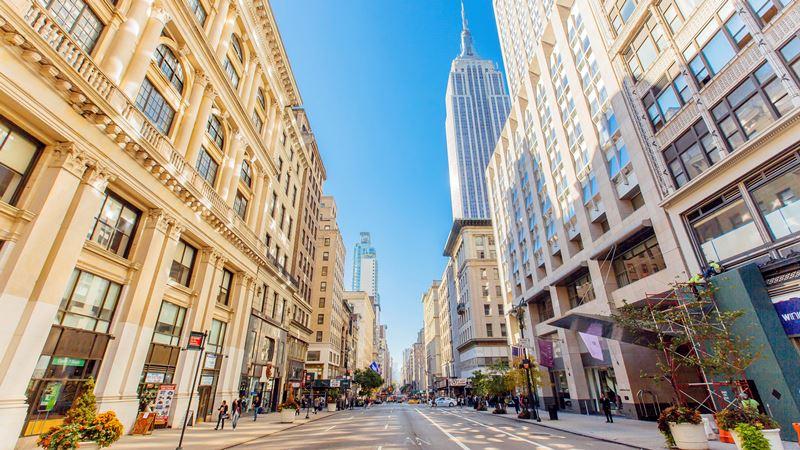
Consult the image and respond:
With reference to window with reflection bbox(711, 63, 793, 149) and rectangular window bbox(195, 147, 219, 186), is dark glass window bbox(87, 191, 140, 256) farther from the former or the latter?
window with reflection bbox(711, 63, 793, 149)

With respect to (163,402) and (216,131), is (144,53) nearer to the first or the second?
(216,131)

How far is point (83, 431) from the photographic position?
9.44 m

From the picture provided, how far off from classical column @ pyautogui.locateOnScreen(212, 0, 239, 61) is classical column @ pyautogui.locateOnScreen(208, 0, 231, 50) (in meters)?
0.36

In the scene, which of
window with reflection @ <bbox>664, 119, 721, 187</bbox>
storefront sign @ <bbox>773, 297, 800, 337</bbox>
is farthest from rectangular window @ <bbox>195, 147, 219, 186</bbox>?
storefront sign @ <bbox>773, 297, 800, 337</bbox>

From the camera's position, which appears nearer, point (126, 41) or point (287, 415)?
point (126, 41)

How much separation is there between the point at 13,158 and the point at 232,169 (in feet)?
50.7

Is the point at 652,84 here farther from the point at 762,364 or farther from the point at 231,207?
the point at 231,207

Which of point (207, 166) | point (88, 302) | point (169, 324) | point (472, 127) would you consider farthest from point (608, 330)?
point (472, 127)

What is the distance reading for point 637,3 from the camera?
2458cm

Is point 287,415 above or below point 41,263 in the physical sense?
below

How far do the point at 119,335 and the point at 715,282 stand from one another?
29.6 metres

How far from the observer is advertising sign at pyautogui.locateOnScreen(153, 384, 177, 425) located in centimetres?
1911

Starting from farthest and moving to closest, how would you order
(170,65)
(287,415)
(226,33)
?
(226,33) → (287,415) → (170,65)

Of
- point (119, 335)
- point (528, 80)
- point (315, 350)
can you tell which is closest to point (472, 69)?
point (528, 80)
